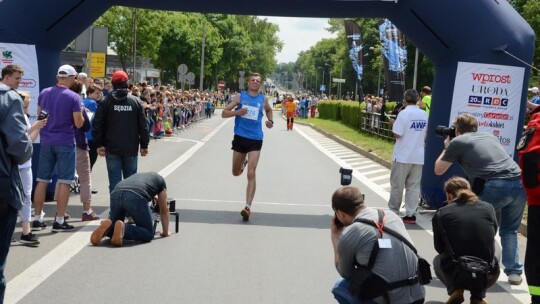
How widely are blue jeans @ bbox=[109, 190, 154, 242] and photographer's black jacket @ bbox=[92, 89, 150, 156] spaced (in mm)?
→ 1251

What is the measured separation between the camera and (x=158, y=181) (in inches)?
343

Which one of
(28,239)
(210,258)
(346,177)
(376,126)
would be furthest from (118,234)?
(376,126)

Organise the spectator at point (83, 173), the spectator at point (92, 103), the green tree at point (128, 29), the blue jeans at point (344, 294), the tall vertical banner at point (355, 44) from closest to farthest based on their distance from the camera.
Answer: the blue jeans at point (344, 294)
the spectator at point (83, 173)
the spectator at point (92, 103)
the tall vertical banner at point (355, 44)
the green tree at point (128, 29)

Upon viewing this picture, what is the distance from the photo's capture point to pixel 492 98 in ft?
37.8

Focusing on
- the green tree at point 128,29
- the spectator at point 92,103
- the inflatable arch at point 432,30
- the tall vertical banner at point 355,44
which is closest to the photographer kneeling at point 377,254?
the inflatable arch at point 432,30

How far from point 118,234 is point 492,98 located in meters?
5.95

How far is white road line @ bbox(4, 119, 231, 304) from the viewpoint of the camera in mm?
6383

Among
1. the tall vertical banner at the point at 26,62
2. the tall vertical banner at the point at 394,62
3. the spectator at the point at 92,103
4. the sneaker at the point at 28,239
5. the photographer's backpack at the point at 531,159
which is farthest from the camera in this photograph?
the tall vertical banner at the point at 394,62

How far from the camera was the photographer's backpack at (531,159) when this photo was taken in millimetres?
6234

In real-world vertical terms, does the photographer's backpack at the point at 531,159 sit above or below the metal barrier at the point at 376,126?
above

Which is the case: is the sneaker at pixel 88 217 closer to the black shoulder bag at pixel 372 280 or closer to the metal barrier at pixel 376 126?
the black shoulder bag at pixel 372 280

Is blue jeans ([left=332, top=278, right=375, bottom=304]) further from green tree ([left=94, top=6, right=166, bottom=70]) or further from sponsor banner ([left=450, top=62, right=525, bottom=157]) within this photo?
green tree ([left=94, top=6, right=166, bottom=70])

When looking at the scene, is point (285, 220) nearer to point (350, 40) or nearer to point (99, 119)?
point (99, 119)

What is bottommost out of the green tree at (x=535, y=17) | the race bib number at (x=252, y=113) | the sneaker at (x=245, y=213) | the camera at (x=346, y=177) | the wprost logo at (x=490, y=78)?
the sneaker at (x=245, y=213)
